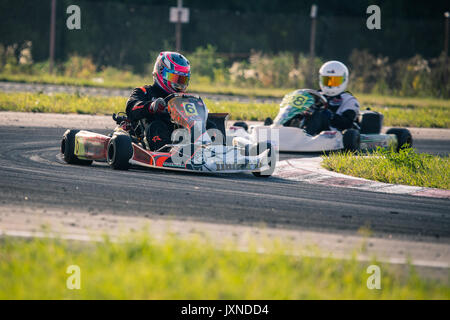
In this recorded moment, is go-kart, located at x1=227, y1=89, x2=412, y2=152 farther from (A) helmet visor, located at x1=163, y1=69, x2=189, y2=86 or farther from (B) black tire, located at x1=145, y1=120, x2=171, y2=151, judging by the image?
(B) black tire, located at x1=145, y1=120, x2=171, y2=151

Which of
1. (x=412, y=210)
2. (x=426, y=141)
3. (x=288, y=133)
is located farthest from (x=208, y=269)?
(x=426, y=141)

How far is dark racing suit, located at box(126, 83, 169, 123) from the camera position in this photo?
7718 millimetres

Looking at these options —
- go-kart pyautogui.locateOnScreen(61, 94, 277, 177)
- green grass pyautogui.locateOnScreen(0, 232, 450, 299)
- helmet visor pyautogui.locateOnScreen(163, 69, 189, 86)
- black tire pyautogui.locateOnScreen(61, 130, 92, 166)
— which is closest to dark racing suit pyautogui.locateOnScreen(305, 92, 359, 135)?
go-kart pyautogui.locateOnScreen(61, 94, 277, 177)

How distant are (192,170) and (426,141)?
6.15 metres

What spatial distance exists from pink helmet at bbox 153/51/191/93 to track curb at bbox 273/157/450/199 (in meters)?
1.35

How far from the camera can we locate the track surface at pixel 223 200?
5.28 metres

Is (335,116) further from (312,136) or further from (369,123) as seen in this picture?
(312,136)

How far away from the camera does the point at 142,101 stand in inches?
306

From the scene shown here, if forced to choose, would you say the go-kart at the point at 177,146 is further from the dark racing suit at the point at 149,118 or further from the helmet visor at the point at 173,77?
the helmet visor at the point at 173,77

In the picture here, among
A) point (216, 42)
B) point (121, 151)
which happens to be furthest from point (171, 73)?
point (216, 42)

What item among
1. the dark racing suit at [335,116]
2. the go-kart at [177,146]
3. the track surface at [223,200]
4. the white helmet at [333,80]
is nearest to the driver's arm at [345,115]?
the dark racing suit at [335,116]

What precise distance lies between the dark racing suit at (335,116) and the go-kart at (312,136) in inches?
4.4
